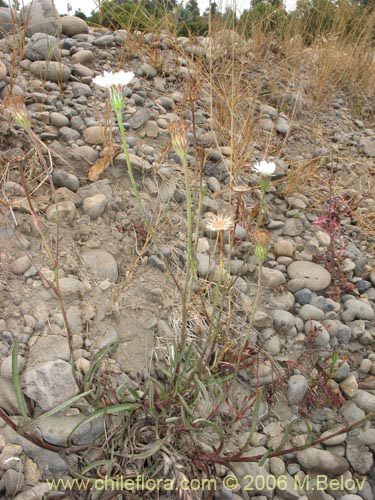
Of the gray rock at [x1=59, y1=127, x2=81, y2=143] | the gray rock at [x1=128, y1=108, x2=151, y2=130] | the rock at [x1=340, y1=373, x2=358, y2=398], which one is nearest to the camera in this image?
the rock at [x1=340, y1=373, x2=358, y2=398]

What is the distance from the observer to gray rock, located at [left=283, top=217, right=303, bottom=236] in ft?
8.18

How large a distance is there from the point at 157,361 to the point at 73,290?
44 centimetres

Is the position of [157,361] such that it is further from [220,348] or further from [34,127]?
[34,127]

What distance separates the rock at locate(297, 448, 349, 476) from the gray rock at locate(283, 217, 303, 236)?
1.15m

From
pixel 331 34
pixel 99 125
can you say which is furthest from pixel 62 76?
pixel 331 34

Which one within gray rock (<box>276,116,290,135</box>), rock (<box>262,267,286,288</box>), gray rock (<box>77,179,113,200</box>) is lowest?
rock (<box>262,267,286,288</box>)

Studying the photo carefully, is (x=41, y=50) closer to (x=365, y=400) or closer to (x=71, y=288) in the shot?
(x=71, y=288)

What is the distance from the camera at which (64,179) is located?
2.20 m

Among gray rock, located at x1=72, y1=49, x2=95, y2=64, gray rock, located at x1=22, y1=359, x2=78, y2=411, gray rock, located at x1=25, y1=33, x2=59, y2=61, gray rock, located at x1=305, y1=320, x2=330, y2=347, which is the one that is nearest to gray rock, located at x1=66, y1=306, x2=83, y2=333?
gray rock, located at x1=22, y1=359, x2=78, y2=411

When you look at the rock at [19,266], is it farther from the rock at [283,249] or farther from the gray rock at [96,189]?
the rock at [283,249]

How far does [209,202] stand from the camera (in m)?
2.41

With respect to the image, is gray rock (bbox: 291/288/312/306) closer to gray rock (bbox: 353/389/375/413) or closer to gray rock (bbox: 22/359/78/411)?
gray rock (bbox: 353/389/375/413)

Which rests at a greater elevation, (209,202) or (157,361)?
(209,202)

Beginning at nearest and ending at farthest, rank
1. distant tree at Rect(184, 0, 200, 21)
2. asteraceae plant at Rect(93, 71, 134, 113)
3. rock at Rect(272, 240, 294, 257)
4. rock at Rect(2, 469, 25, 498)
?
asteraceae plant at Rect(93, 71, 134, 113)
rock at Rect(2, 469, 25, 498)
rock at Rect(272, 240, 294, 257)
distant tree at Rect(184, 0, 200, 21)
